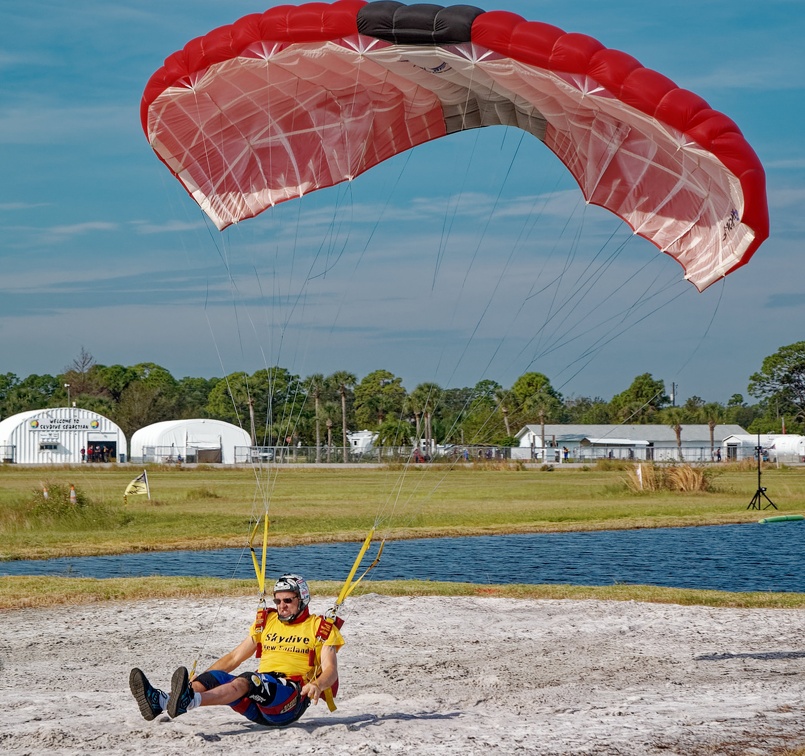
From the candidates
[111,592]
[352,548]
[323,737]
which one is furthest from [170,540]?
[323,737]

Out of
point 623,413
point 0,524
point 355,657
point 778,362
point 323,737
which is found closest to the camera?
point 323,737

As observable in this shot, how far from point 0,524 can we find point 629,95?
23.8 m

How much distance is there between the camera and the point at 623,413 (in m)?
145

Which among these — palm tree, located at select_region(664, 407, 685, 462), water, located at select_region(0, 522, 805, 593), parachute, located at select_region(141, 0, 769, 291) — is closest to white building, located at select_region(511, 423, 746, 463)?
palm tree, located at select_region(664, 407, 685, 462)

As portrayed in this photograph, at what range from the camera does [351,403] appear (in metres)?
147

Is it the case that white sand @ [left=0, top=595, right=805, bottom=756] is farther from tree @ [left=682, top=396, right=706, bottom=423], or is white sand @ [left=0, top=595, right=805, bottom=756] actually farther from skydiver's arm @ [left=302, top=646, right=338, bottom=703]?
tree @ [left=682, top=396, right=706, bottom=423]

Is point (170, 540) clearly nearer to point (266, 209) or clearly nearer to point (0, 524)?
point (0, 524)

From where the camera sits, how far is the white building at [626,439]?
117 metres

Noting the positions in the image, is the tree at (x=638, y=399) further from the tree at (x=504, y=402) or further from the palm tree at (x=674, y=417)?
the tree at (x=504, y=402)

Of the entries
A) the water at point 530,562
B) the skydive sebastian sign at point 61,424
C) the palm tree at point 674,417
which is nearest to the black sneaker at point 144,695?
the water at point 530,562

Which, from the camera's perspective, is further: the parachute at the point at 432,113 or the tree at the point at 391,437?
the tree at the point at 391,437

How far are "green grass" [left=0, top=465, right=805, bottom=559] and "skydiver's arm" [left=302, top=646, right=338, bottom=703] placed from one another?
218 inches

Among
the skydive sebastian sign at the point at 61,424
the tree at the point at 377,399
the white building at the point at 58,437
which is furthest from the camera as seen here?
the tree at the point at 377,399

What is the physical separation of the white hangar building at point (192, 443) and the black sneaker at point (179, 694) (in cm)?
8163
